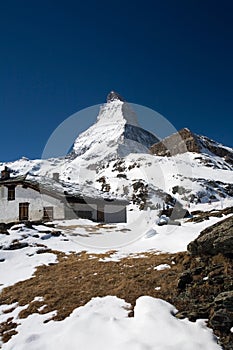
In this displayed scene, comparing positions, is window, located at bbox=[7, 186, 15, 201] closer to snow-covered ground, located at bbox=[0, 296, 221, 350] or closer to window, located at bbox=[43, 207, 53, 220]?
window, located at bbox=[43, 207, 53, 220]

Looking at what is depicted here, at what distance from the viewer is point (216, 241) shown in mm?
8828

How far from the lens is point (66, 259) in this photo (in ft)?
47.4

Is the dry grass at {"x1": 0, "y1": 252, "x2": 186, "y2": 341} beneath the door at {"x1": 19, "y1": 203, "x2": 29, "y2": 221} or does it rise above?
beneath

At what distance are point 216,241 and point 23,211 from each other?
2712cm

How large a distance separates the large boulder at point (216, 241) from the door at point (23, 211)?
1003 inches

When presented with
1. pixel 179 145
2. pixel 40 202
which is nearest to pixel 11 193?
pixel 40 202

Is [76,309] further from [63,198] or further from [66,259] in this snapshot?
[63,198]

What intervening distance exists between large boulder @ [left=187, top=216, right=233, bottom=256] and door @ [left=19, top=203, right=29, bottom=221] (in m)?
25.5

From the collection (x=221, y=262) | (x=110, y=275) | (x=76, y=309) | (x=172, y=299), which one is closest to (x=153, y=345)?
(x=172, y=299)

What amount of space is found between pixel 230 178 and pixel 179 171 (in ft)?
50.0

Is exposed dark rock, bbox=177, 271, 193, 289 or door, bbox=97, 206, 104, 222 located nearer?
exposed dark rock, bbox=177, 271, 193, 289

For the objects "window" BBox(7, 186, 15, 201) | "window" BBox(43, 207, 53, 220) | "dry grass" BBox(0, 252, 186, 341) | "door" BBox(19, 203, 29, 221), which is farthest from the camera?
"window" BBox(7, 186, 15, 201)

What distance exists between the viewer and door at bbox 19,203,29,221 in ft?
104

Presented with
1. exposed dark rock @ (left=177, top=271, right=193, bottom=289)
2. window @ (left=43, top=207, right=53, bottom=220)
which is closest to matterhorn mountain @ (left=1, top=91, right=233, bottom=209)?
window @ (left=43, top=207, right=53, bottom=220)
